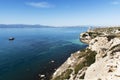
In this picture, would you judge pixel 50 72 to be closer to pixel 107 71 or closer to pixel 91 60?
pixel 91 60

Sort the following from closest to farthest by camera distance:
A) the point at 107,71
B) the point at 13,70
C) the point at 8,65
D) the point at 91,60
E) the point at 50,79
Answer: the point at 107,71
the point at 91,60
the point at 50,79
the point at 13,70
the point at 8,65

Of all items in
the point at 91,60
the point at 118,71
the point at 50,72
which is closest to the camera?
the point at 118,71

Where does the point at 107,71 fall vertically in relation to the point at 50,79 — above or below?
above

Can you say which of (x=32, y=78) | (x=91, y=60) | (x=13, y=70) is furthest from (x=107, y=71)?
(x=13, y=70)

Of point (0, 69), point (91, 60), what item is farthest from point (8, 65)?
point (91, 60)

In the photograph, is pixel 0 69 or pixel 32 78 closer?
pixel 32 78

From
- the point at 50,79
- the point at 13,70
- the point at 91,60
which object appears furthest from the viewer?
the point at 13,70

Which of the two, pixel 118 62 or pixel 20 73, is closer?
pixel 118 62

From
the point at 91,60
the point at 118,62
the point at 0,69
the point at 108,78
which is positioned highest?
the point at 118,62

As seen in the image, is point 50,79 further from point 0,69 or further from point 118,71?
point 118,71
